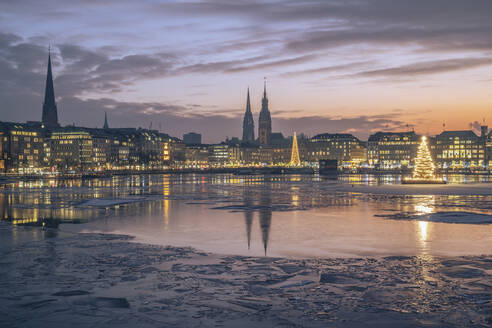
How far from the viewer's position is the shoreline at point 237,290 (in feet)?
37.5

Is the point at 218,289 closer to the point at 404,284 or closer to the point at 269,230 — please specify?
the point at 404,284

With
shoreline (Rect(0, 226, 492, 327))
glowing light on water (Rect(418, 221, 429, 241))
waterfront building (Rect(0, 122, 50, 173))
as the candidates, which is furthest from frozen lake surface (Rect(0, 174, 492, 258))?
waterfront building (Rect(0, 122, 50, 173))

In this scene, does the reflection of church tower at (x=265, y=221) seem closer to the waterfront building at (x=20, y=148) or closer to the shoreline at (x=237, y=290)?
the shoreline at (x=237, y=290)

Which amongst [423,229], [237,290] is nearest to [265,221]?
[423,229]

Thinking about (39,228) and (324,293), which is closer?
(324,293)

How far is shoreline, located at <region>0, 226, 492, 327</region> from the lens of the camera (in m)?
11.4

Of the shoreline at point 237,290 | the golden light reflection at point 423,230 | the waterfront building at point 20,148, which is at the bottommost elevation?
the shoreline at point 237,290

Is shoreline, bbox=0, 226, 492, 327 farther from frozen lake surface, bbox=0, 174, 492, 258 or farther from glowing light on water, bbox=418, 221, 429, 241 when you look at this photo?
glowing light on water, bbox=418, 221, 429, 241

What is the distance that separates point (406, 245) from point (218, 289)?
10097mm

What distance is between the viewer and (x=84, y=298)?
1297 centimetres

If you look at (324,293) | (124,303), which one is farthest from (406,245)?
(124,303)

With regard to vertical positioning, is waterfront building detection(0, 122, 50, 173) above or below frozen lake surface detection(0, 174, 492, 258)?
above

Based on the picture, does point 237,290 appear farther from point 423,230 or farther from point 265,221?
point 265,221

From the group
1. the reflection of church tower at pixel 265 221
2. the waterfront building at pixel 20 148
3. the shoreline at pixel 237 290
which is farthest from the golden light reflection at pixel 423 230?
the waterfront building at pixel 20 148
